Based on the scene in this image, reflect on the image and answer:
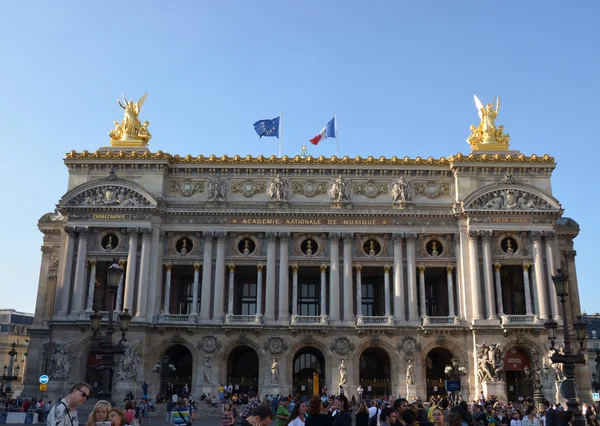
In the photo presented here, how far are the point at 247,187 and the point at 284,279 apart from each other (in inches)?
344

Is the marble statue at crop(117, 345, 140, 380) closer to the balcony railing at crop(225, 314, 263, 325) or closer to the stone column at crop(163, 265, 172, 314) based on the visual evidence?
the stone column at crop(163, 265, 172, 314)

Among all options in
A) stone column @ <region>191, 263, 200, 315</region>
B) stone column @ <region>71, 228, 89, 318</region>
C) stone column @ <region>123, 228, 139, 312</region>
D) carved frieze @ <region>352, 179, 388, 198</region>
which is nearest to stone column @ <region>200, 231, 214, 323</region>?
stone column @ <region>191, 263, 200, 315</region>

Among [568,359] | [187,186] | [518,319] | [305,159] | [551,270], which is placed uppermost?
[305,159]

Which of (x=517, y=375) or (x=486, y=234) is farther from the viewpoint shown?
(x=486, y=234)

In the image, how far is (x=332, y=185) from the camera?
56281mm

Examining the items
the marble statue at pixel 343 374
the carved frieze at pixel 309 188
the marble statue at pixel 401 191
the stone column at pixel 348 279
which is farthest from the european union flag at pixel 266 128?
the marble statue at pixel 343 374

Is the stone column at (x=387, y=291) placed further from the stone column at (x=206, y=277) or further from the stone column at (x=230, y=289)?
the stone column at (x=206, y=277)

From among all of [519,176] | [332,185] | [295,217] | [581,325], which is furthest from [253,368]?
[581,325]

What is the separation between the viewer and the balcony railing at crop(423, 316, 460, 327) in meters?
52.7

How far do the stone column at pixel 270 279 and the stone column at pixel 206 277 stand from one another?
188 inches

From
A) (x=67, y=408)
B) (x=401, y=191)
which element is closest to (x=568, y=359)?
(x=67, y=408)

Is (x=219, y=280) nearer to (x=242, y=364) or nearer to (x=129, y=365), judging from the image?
(x=242, y=364)

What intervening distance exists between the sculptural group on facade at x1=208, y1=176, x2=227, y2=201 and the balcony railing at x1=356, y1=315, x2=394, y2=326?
15.4 meters

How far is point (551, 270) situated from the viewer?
53.7 metres
